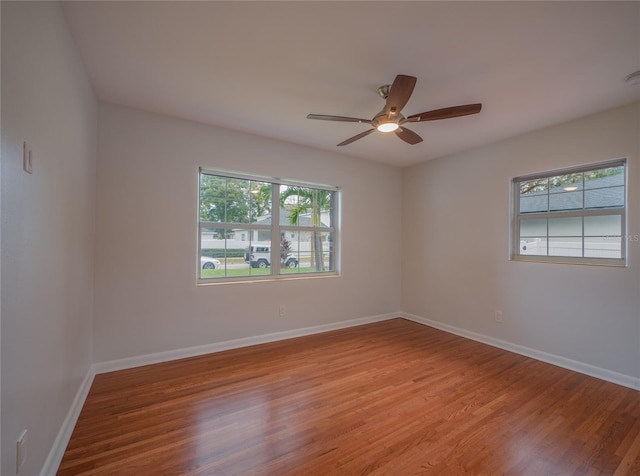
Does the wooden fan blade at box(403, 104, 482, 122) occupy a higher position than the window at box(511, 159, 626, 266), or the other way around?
the wooden fan blade at box(403, 104, 482, 122)

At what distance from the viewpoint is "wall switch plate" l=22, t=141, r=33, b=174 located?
46.0 inches

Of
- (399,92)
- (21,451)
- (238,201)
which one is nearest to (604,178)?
(399,92)

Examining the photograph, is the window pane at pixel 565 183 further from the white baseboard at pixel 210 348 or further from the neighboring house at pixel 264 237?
the white baseboard at pixel 210 348

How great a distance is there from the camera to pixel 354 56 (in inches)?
77.1

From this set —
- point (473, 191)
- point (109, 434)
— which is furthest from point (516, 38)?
point (109, 434)

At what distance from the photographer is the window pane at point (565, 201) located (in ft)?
9.77

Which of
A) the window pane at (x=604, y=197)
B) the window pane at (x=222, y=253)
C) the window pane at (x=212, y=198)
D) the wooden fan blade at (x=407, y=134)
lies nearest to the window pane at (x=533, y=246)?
the window pane at (x=604, y=197)

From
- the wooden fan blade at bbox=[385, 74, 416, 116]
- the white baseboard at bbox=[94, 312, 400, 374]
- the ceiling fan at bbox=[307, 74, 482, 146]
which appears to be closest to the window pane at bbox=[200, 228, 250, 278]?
the white baseboard at bbox=[94, 312, 400, 374]

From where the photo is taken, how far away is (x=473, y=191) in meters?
3.76

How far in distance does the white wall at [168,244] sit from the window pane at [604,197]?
2845 millimetres

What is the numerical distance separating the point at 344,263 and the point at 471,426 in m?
2.49

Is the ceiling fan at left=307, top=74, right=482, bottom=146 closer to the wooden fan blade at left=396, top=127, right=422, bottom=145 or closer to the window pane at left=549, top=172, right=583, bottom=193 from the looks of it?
the wooden fan blade at left=396, top=127, right=422, bottom=145

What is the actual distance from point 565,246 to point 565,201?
1.59ft

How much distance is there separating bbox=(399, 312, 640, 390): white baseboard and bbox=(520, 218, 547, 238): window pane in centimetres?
129
